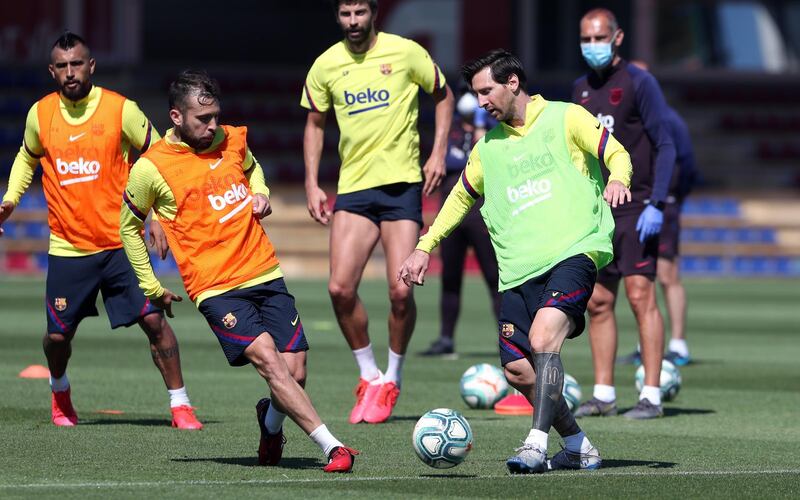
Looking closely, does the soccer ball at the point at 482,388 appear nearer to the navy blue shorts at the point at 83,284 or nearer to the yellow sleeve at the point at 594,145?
the navy blue shorts at the point at 83,284

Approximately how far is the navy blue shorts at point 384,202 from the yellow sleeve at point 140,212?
1.96 meters

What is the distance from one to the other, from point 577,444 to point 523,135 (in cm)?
146

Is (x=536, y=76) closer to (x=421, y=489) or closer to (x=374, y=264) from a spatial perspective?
(x=374, y=264)

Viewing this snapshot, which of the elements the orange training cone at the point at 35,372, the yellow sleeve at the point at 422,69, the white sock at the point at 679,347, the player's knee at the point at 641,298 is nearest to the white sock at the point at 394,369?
the player's knee at the point at 641,298

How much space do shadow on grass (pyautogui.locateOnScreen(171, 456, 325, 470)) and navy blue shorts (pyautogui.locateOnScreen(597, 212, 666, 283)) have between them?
2.76 meters

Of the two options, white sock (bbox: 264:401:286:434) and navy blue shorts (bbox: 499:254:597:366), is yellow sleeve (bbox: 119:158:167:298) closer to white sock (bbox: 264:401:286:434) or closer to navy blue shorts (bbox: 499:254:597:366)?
white sock (bbox: 264:401:286:434)

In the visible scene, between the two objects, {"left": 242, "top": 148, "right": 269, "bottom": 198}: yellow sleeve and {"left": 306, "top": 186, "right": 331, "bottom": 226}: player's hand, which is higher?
{"left": 242, "top": 148, "right": 269, "bottom": 198}: yellow sleeve

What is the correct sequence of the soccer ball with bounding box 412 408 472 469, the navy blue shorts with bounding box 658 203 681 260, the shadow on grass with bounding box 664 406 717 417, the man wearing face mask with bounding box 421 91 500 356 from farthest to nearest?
the navy blue shorts with bounding box 658 203 681 260, the man wearing face mask with bounding box 421 91 500 356, the shadow on grass with bounding box 664 406 717 417, the soccer ball with bounding box 412 408 472 469

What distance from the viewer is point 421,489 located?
6.49 meters

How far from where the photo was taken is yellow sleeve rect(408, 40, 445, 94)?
922 cm

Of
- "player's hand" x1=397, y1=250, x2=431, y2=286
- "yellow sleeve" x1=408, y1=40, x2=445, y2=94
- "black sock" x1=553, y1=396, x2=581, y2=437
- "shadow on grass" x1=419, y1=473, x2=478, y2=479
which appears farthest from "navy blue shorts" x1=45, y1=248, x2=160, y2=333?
"black sock" x1=553, y1=396, x2=581, y2=437

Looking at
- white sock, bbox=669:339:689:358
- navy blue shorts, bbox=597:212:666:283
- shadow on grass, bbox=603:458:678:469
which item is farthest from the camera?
white sock, bbox=669:339:689:358

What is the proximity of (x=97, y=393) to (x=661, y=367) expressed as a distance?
382 centimetres

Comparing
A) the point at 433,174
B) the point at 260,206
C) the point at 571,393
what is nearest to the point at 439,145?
the point at 433,174
